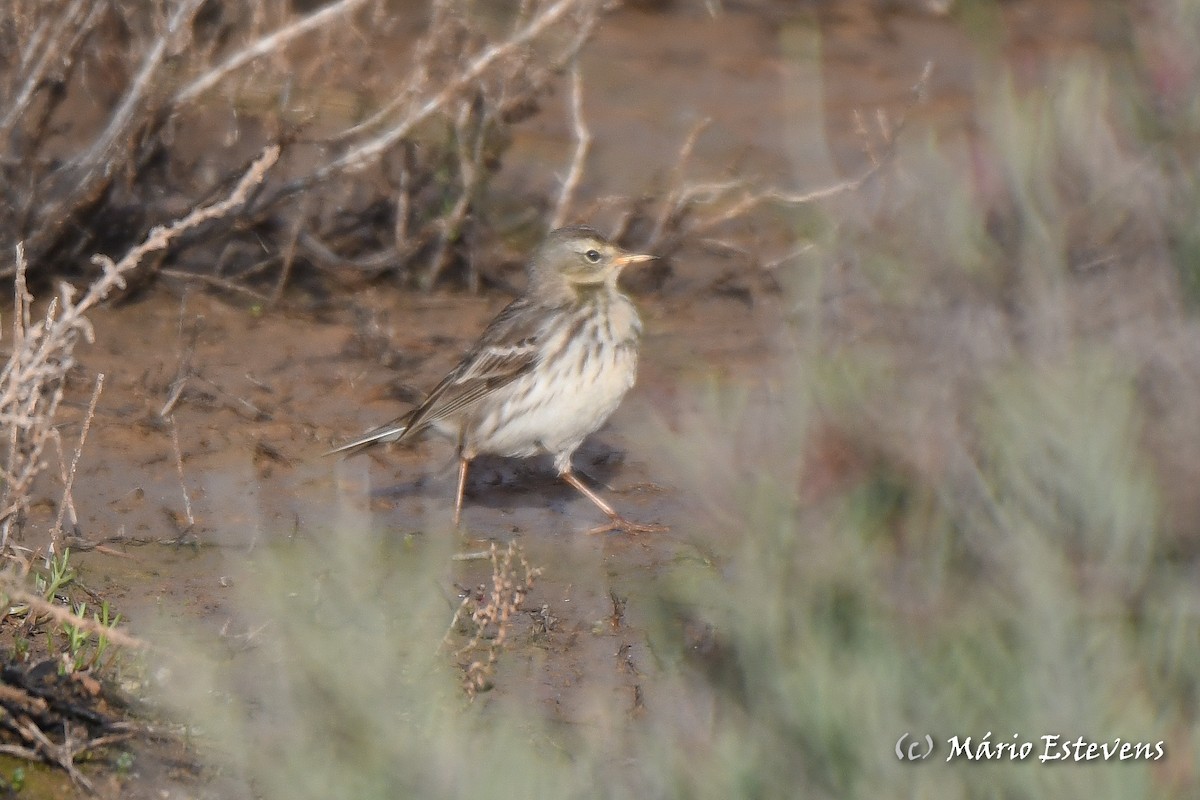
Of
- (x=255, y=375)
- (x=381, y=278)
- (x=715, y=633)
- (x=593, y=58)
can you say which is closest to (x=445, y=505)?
(x=255, y=375)

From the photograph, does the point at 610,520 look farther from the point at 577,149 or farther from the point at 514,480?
the point at 577,149

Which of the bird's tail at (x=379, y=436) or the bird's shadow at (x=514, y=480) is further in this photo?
the bird's shadow at (x=514, y=480)

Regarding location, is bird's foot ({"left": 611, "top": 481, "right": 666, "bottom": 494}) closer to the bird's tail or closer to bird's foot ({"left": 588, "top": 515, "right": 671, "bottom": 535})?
bird's foot ({"left": 588, "top": 515, "right": 671, "bottom": 535})

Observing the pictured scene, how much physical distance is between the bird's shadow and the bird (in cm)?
11

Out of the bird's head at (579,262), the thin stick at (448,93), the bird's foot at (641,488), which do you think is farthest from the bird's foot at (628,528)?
the thin stick at (448,93)

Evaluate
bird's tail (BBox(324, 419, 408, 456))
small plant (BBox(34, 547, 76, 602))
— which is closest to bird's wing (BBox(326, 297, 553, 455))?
bird's tail (BBox(324, 419, 408, 456))

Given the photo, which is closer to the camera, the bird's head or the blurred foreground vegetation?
the blurred foreground vegetation

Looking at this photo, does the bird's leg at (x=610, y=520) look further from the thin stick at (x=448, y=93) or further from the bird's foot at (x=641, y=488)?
the thin stick at (x=448, y=93)

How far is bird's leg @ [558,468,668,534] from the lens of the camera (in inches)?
282

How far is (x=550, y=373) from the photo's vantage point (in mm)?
7188

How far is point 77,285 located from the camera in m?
8.82

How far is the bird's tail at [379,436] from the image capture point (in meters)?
7.43

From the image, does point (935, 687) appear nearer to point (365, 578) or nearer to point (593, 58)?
point (365, 578)

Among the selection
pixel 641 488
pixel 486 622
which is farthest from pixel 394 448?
pixel 486 622
